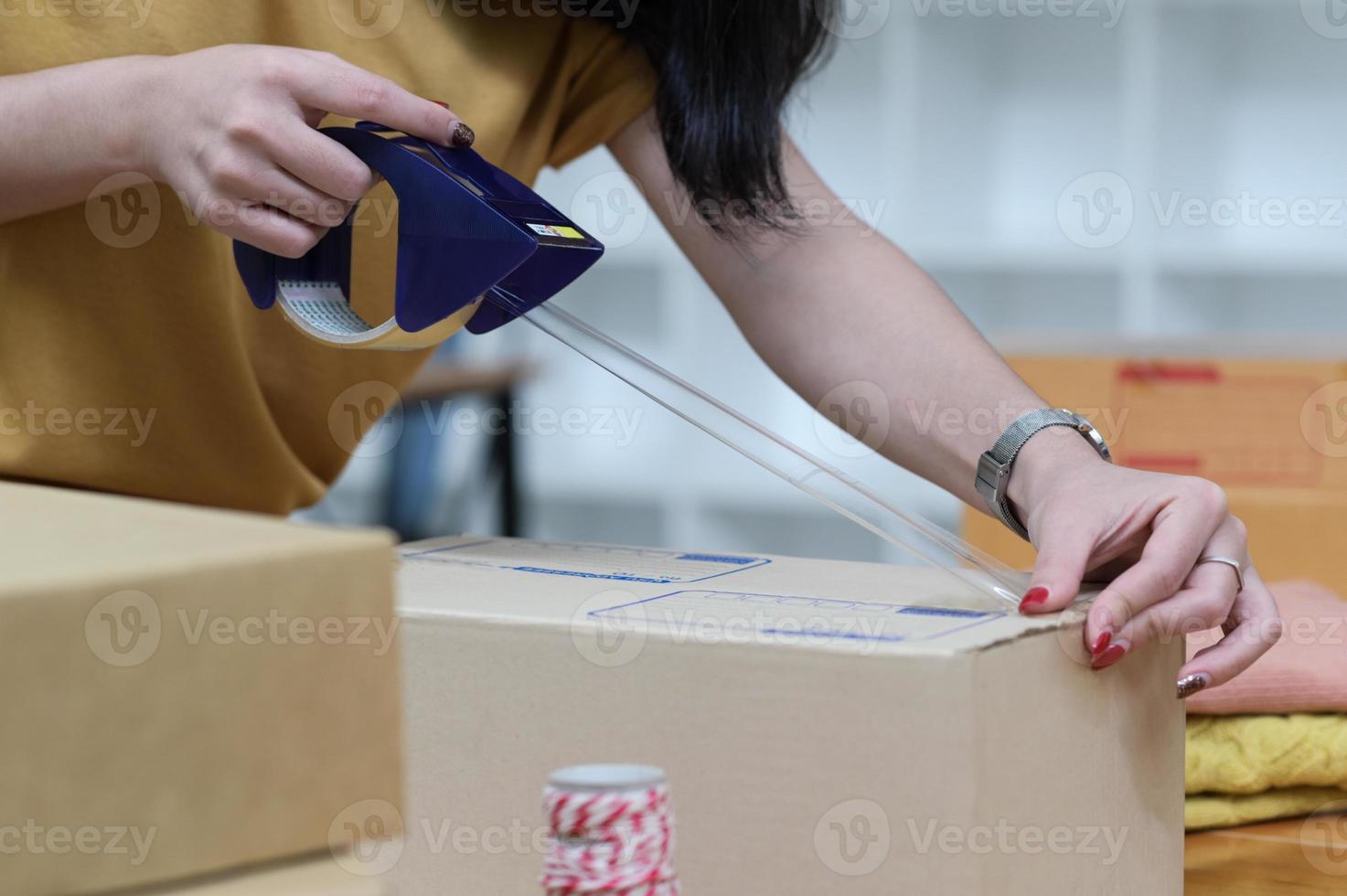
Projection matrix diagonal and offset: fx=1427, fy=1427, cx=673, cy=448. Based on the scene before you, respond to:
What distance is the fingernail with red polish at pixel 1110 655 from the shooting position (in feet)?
2.15

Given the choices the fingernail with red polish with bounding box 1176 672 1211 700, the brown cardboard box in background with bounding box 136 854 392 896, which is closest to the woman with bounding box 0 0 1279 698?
the fingernail with red polish with bounding box 1176 672 1211 700

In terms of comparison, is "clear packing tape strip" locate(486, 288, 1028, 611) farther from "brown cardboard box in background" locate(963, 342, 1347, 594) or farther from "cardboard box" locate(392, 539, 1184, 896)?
"brown cardboard box in background" locate(963, 342, 1347, 594)

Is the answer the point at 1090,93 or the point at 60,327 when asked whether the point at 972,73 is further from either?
the point at 60,327

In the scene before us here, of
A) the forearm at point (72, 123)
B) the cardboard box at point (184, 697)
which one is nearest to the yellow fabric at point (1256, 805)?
the cardboard box at point (184, 697)

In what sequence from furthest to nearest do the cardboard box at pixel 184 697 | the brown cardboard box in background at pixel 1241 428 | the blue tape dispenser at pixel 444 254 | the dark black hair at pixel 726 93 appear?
the brown cardboard box in background at pixel 1241 428 → the dark black hair at pixel 726 93 → the blue tape dispenser at pixel 444 254 → the cardboard box at pixel 184 697

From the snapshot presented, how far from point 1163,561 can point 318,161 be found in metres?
0.45

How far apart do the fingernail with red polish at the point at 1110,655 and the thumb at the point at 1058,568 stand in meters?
0.03

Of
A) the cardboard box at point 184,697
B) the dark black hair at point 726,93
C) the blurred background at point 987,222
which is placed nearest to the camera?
the cardboard box at point 184,697

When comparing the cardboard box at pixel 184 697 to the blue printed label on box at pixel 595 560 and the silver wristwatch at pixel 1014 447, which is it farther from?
the silver wristwatch at pixel 1014 447

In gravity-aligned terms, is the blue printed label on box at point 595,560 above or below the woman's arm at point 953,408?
below

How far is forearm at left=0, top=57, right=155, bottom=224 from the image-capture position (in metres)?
0.68

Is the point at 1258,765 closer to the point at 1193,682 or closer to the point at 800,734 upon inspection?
the point at 1193,682

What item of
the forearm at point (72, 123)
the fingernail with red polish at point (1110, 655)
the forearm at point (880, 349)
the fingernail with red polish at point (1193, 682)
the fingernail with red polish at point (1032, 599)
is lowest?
the fingernail with red polish at point (1193, 682)

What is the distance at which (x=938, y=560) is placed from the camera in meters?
0.78
